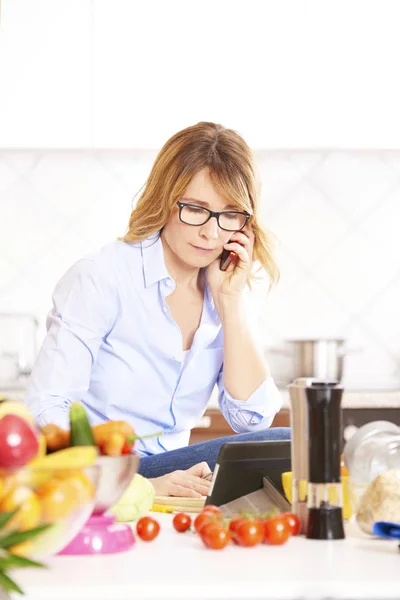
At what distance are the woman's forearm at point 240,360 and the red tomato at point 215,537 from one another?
117 cm

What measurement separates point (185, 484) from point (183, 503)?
212 mm

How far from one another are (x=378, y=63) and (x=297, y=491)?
2.77m

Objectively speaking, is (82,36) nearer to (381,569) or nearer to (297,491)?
(297,491)

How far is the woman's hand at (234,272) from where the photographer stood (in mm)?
2432

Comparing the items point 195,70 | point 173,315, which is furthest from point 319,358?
point 173,315

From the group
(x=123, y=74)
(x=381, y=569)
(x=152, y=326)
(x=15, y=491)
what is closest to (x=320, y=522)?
(x=381, y=569)

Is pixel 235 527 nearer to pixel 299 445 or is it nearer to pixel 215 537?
pixel 215 537

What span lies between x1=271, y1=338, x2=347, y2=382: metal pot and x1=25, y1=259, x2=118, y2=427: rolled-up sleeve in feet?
5.03

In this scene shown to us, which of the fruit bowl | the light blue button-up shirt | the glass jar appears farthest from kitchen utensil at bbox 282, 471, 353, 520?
the light blue button-up shirt

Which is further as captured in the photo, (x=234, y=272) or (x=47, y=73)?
(x=47, y=73)

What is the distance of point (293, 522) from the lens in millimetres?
1268

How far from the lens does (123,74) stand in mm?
3631

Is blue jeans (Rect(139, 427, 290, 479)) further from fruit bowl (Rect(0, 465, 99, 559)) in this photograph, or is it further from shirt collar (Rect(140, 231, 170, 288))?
fruit bowl (Rect(0, 465, 99, 559))

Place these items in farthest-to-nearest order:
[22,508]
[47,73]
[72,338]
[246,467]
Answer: [47,73]
[72,338]
[246,467]
[22,508]
